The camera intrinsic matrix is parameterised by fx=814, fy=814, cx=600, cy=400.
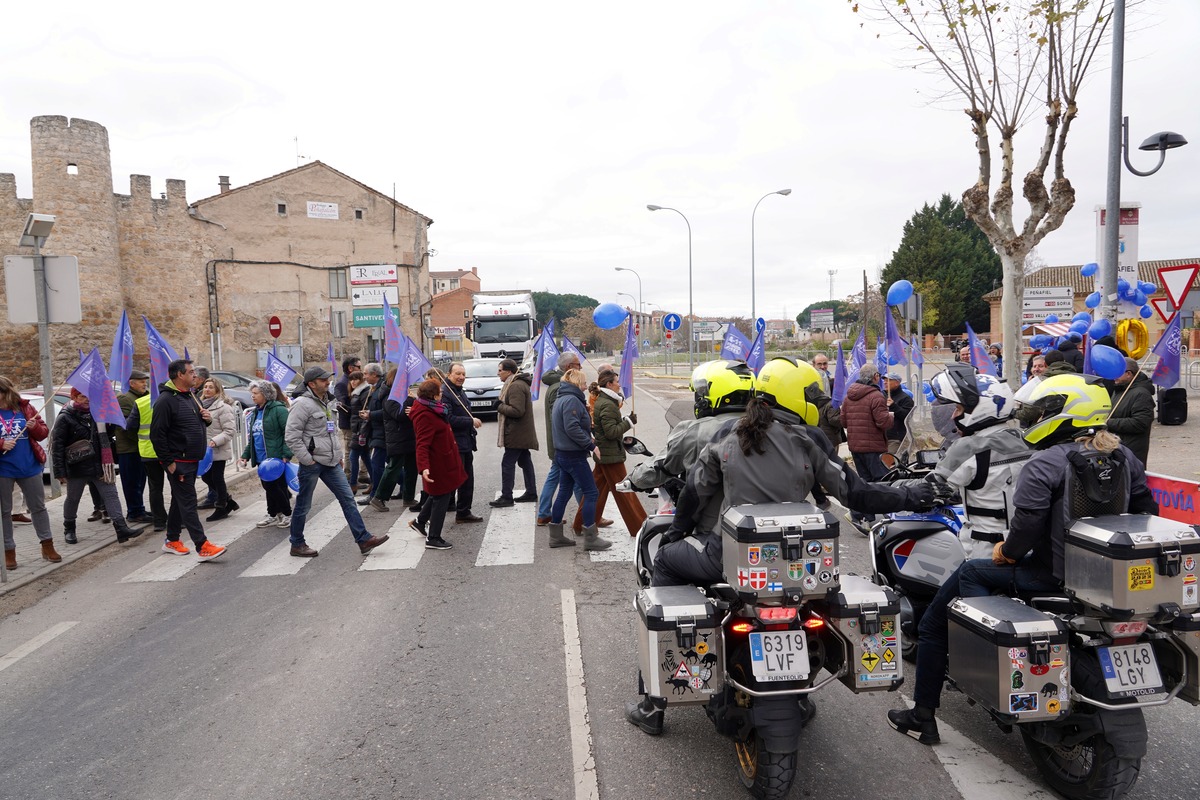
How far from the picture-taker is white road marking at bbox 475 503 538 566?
7531mm

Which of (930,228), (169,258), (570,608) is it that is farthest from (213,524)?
(930,228)

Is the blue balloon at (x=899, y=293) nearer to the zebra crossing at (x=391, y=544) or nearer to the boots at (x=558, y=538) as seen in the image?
the zebra crossing at (x=391, y=544)

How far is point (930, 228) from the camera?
57656 mm

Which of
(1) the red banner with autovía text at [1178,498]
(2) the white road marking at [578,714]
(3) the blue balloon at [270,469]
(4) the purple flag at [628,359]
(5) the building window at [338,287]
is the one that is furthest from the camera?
(5) the building window at [338,287]

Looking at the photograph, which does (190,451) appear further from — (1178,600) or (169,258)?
(169,258)

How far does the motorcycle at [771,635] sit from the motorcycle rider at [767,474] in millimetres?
136

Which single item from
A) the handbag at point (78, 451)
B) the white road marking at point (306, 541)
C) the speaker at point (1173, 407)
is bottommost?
the white road marking at point (306, 541)

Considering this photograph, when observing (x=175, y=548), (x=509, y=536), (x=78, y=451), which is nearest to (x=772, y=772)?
(x=509, y=536)

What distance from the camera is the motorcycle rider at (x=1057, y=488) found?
129 inches

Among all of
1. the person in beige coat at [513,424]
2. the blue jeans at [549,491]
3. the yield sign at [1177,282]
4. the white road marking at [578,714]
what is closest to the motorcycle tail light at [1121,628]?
the white road marking at [578,714]

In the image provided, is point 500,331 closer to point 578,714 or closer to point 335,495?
point 335,495

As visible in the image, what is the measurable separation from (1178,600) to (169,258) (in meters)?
39.4

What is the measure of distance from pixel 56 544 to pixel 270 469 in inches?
87.8

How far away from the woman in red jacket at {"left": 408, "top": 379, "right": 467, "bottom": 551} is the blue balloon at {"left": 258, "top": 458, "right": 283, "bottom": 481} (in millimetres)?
2036
